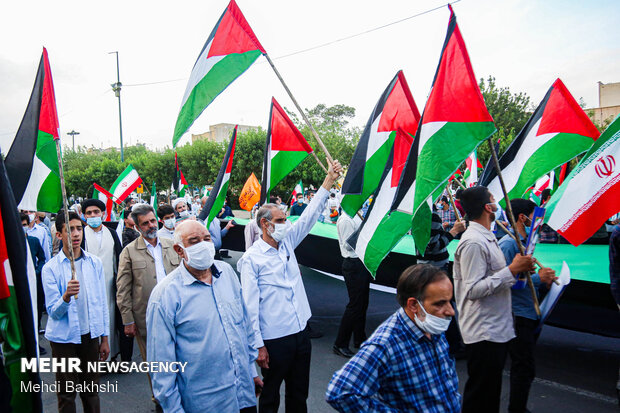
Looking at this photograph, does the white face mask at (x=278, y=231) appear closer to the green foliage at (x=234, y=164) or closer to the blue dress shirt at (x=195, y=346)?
the blue dress shirt at (x=195, y=346)

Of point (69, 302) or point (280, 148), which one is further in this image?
point (280, 148)

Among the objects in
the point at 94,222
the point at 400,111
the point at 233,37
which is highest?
the point at 233,37

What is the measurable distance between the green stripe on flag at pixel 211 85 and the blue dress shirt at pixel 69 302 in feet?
4.78

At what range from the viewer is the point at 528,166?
4.18m

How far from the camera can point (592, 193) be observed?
331cm

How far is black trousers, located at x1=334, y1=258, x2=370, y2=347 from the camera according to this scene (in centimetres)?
519

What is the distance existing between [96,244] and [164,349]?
2988mm

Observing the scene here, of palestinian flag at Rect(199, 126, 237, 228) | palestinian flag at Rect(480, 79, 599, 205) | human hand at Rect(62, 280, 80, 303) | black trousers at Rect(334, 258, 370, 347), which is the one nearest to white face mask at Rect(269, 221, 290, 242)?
human hand at Rect(62, 280, 80, 303)

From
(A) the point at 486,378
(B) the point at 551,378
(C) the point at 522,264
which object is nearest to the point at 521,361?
(A) the point at 486,378

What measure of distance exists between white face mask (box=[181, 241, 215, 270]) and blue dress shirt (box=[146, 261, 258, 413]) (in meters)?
0.07

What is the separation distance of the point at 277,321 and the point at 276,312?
0.22 ft

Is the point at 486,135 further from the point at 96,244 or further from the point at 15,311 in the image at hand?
the point at 96,244

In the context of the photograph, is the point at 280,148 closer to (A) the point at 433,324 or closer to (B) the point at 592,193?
(B) the point at 592,193

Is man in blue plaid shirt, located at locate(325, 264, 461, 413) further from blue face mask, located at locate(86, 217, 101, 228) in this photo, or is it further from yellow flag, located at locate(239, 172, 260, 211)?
yellow flag, located at locate(239, 172, 260, 211)
